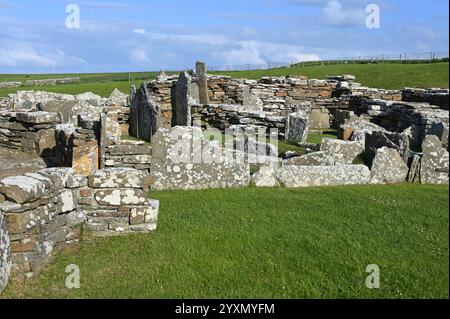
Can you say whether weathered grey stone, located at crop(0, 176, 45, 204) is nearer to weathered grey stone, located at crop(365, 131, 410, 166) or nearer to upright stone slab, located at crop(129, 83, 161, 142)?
weathered grey stone, located at crop(365, 131, 410, 166)

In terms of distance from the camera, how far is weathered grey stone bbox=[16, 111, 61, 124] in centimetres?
1436

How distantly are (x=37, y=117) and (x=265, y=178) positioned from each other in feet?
25.9

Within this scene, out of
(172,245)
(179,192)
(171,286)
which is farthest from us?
(179,192)

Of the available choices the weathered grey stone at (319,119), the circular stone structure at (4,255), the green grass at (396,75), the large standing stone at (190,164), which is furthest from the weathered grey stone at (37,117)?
the green grass at (396,75)

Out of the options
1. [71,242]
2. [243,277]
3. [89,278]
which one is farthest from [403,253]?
[71,242]

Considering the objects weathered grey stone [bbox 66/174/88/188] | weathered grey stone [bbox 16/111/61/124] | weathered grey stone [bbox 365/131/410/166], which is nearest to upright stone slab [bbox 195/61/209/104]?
weathered grey stone [bbox 16/111/61/124]

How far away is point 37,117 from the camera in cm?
1431

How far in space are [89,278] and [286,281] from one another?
2.70m

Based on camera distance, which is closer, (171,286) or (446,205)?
(171,286)

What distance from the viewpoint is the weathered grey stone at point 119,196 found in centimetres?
758

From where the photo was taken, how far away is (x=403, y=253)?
7.04 m

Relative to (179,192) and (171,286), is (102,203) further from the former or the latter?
(179,192)

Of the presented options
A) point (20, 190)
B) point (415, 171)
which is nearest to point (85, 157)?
point (20, 190)

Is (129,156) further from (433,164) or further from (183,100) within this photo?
(183,100)
